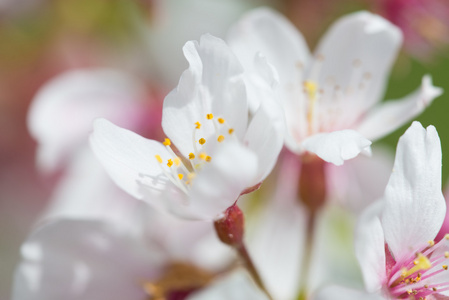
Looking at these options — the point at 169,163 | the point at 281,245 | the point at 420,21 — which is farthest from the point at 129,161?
the point at 420,21

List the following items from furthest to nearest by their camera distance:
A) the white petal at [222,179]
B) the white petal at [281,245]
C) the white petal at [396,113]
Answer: the white petal at [281,245], the white petal at [396,113], the white petal at [222,179]

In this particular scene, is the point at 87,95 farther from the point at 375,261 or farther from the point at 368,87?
the point at 375,261

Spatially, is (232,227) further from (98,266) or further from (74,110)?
(74,110)

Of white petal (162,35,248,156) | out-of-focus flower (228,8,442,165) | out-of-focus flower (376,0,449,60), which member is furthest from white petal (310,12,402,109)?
out-of-focus flower (376,0,449,60)

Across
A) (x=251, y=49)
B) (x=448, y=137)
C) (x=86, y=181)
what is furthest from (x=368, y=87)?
(x=448, y=137)

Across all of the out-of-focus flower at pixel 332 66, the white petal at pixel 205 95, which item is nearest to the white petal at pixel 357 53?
the out-of-focus flower at pixel 332 66

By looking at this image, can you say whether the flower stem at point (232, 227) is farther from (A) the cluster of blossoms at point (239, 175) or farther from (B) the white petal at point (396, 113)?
(B) the white petal at point (396, 113)

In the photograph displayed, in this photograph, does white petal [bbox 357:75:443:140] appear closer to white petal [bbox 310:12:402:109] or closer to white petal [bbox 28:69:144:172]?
white petal [bbox 310:12:402:109]
